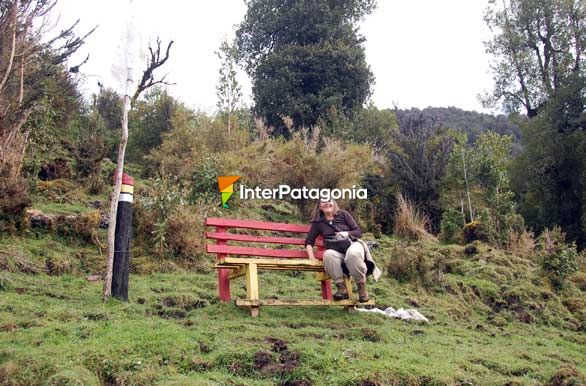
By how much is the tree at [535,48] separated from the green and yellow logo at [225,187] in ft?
40.7

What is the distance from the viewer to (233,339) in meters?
5.73

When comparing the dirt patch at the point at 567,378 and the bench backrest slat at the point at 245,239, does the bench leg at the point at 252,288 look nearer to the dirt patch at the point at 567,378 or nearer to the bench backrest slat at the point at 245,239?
the bench backrest slat at the point at 245,239

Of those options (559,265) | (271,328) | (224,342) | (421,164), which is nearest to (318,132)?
(421,164)

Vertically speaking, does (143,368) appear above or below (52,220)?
below

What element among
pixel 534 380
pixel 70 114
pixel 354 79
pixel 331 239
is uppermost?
pixel 354 79

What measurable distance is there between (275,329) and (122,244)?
6.49ft

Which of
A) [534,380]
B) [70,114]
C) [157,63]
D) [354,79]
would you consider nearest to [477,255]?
[534,380]

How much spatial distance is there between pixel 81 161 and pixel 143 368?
840cm

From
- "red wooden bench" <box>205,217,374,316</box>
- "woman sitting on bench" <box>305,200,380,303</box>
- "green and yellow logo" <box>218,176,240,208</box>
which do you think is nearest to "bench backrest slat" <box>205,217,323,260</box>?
"red wooden bench" <box>205,217,374,316</box>

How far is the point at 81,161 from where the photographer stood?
40.8 feet

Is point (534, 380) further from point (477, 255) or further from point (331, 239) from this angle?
point (477, 255)

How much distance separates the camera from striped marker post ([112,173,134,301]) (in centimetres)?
691

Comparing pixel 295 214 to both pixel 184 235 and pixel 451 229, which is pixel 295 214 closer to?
pixel 451 229

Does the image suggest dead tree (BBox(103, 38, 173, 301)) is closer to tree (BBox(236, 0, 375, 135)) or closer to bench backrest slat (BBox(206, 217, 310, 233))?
bench backrest slat (BBox(206, 217, 310, 233))
